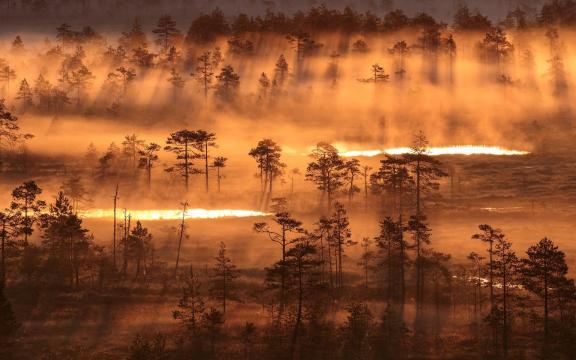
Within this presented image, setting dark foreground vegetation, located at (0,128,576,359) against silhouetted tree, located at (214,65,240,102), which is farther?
silhouetted tree, located at (214,65,240,102)

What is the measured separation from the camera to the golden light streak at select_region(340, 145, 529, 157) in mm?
114438

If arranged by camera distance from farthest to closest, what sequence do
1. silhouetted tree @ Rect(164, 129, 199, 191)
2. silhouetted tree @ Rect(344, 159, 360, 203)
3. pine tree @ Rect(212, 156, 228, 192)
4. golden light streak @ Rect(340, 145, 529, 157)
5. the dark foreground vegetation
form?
golden light streak @ Rect(340, 145, 529, 157)
silhouetted tree @ Rect(164, 129, 199, 191)
pine tree @ Rect(212, 156, 228, 192)
silhouetted tree @ Rect(344, 159, 360, 203)
the dark foreground vegetation

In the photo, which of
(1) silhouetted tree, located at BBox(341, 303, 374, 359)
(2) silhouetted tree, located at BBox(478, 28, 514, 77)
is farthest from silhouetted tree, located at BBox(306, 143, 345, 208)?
(2) silhouetted tree, located at BBox(478, 28, 514, 77)

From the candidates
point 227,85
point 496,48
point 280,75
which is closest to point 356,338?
point 227,85

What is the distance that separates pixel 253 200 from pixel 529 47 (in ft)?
319

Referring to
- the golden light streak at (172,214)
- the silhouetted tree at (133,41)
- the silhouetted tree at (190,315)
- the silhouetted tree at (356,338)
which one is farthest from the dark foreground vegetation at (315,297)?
the silhouetted tree at (133,41)

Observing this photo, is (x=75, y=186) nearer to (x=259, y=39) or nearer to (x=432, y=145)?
(x=432, y=145)

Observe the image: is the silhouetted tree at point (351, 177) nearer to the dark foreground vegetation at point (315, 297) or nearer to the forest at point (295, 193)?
the forest at point (295, 193)

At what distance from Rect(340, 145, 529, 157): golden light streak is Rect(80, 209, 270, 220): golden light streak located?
27638 mm

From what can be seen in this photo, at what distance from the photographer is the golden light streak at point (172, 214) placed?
9362cm

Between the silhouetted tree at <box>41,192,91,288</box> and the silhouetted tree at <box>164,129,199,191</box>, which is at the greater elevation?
the silhouetted tree at <box>164,129,199,191</box>

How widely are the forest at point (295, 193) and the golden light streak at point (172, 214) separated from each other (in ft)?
1.49

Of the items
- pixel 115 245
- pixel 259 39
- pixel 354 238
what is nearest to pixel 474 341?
pixel 354 238

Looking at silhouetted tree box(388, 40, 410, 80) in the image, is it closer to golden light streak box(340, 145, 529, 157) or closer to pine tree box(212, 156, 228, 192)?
golden light streak box(340, 145, 529, 157)
